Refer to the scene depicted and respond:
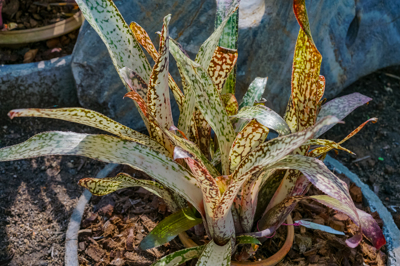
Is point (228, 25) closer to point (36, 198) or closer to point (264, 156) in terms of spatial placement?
point (264, 156)

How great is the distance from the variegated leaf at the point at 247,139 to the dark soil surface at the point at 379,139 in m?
1.03

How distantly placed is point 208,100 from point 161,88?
0.34 feet

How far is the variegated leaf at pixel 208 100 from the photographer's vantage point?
66 centimetres

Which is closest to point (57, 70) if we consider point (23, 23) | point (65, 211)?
point (23, 23)

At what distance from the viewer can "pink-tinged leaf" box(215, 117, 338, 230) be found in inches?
20.7

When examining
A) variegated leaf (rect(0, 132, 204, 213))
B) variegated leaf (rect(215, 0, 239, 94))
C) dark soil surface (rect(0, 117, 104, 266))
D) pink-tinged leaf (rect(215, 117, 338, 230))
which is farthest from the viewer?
dark soil surface (rect(0, 117, 104, 266))

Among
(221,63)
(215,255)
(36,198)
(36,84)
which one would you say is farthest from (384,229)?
(36,84)

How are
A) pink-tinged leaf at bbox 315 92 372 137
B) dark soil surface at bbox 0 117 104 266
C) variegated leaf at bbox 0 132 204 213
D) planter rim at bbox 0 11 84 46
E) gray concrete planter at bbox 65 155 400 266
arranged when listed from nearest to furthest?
variegated leaf at bbox 0 132 204 213
pink-tinged leaf at bbox 315 92 372 137
gray concrete planter at bbox 65 155 400 266
dark soil surface at bbox 0 117 104 266
planter rim at bbox 0 11 84 46

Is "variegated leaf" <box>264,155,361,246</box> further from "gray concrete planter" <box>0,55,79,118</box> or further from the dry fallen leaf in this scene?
the dry fallen leaf

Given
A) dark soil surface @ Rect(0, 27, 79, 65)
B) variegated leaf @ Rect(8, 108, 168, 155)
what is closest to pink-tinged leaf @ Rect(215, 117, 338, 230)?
variegated leaf @ Rect(8, 108, 168, 155)

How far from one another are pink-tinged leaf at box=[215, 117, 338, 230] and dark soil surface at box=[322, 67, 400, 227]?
3.48 ft

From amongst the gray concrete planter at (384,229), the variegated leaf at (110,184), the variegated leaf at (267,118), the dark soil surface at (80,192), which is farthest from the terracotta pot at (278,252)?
the variegated leaf at (267,118)

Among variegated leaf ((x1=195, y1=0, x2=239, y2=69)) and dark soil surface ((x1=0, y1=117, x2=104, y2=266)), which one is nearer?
variegated leaf ((x1=195, y1=0, x2=239, y2=69))

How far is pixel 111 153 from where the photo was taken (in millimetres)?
A: 698
